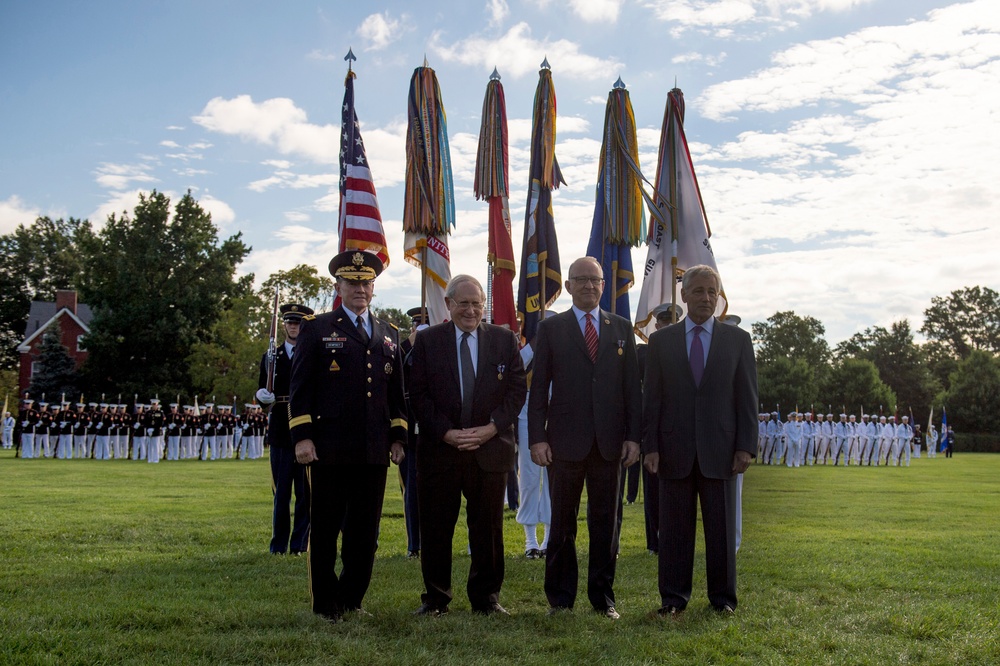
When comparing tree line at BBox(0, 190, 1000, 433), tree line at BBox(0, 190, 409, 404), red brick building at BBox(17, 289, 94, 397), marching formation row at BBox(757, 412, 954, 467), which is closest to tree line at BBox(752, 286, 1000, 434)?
tree line at BBox(0, 190, 1000, 433)

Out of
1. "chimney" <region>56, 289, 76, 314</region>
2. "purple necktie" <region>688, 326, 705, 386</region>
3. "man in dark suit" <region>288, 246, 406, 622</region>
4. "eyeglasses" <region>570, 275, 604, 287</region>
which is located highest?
"chimney" <region>56, 289, 76, 314</region>

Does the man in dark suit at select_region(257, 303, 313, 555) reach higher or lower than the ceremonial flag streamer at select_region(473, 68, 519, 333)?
lower

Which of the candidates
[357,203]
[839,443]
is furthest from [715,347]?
[839,443]

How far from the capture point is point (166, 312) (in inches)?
2020

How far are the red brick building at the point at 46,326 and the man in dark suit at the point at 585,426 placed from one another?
198 ft

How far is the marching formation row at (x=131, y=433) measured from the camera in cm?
2970

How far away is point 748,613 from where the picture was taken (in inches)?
221

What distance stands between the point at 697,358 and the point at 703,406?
35cm

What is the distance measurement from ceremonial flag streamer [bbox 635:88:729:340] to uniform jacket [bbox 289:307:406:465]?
4.42m

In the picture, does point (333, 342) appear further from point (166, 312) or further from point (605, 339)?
point (166, 312)

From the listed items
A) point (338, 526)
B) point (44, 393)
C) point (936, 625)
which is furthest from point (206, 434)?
point (936, 625)

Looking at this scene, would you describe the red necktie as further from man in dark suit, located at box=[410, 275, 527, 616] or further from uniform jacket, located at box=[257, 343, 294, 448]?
uniform jacket, located at box=[257, 343, 294, 448]

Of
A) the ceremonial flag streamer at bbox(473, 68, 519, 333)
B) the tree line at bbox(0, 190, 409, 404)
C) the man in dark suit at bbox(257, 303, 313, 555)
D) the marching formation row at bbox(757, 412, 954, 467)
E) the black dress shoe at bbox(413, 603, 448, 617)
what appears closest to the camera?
the black dress shoe at bbox(413, 603, 448, 617)

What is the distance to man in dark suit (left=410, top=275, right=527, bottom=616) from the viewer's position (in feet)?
19.1
